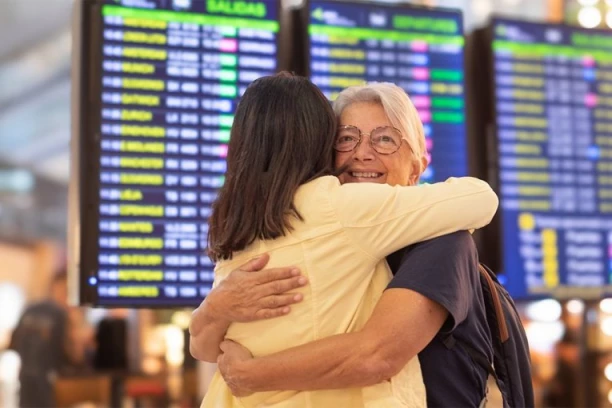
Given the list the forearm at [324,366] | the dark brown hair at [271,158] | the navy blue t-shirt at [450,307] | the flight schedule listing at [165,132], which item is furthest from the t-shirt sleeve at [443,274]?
the flight schedule listing at [165,132]

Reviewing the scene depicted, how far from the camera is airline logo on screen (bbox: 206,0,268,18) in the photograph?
347 centimetres

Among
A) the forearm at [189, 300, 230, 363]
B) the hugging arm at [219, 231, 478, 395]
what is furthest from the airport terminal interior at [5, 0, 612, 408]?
the hugging arm at [219, 231, 478, 395]

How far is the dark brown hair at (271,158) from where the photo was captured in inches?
80.0

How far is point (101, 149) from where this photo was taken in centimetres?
328

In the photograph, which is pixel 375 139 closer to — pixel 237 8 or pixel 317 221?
pixel 317 221

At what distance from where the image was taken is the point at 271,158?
206 cm

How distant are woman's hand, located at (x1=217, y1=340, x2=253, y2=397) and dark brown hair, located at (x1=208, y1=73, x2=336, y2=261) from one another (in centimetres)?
22

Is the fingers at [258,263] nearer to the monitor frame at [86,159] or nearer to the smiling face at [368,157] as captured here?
the smiling face at [368,157]

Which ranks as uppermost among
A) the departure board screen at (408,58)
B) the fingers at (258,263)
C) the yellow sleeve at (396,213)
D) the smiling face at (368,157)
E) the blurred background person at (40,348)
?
the departure board screen at (408,58)

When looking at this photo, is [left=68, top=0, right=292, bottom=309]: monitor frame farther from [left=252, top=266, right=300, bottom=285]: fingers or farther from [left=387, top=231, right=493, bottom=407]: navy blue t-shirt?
[left=387, top=231, right=493, bottom=407]: navy blue t-shirt

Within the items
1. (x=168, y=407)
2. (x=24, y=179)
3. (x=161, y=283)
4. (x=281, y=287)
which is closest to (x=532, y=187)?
(x=161, y=283)

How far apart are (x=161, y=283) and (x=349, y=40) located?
3.99ft

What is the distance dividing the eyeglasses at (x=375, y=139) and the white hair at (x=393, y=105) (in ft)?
0.07

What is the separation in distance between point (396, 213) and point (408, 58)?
1889mm
